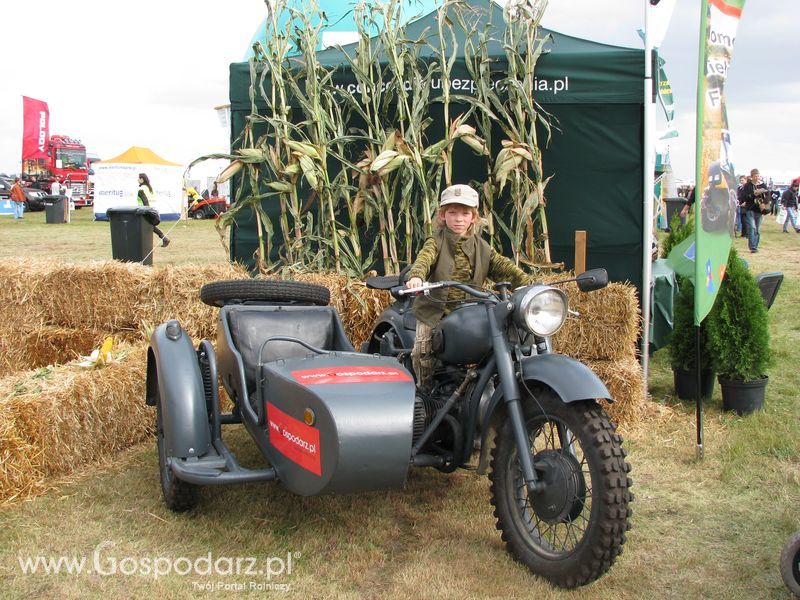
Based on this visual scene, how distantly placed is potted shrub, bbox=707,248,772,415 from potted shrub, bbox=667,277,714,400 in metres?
0.17

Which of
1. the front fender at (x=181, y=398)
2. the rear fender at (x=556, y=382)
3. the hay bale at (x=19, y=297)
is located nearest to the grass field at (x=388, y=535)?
the front fender at (x=181, y=398)

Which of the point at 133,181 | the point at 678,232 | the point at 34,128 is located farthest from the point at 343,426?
the point at 34,128

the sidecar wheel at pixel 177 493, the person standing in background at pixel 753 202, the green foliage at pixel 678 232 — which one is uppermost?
the person standing in background at pixel 753 202

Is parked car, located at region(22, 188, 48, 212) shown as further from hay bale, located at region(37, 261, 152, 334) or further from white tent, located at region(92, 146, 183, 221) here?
hay bale, located at region(37, 261, 152, 334)

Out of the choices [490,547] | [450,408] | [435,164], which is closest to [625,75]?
[435,164]

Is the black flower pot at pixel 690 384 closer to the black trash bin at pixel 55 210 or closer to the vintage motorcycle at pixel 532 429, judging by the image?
the vintage motorcycle at pixel 532 429

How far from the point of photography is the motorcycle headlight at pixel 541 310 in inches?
111

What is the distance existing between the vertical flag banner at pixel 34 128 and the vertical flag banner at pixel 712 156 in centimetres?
3290

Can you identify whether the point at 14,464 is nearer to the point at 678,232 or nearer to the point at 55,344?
the point at 55,344

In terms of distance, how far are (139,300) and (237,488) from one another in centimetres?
259

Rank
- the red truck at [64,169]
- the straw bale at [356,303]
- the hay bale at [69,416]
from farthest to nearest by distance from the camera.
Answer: the red truck at [64,169] < the straw bale at [356,303] < the hay bale at [69,416]

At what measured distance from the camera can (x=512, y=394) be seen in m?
2.85

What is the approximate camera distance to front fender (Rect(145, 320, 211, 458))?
3314mm

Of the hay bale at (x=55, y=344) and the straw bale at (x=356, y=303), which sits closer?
the straw bale at (x=356, y=303)
